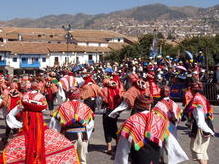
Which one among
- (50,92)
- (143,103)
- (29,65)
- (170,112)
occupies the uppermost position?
(143,103)

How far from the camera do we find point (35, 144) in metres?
→ 4.53

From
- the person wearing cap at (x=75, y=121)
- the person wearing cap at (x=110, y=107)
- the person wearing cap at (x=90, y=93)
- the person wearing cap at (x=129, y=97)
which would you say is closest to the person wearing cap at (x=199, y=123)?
the person wearing cap at (x=129, y=97)

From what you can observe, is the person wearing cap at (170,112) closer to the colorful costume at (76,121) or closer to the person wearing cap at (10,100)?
the colorful costume at (76,121)

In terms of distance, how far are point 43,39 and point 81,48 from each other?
10691 millimetres

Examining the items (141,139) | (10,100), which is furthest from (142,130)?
(10,100)

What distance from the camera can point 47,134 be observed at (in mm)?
4719

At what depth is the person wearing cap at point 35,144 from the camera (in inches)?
177

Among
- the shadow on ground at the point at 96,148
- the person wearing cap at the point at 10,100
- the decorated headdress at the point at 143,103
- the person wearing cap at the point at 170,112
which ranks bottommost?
the shadow on ground at the point at 96,148

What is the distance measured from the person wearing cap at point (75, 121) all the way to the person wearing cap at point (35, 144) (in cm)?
207

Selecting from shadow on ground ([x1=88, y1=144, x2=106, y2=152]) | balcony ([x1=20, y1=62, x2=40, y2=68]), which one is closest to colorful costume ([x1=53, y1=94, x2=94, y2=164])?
shadow on ground ([x1=88, y1=144, x2=106, y2=152])

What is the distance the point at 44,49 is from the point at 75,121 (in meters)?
69.0

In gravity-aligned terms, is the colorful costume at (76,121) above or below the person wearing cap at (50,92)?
above

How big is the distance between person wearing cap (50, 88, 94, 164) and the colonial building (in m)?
55.7

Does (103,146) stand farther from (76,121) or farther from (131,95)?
(76,121)
